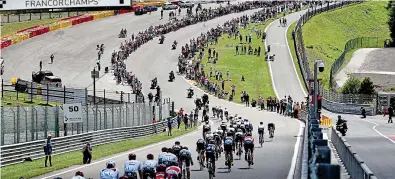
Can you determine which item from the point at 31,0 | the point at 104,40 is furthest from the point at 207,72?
Result: the point at 31,0

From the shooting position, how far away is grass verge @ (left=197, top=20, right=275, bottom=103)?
3401 inches

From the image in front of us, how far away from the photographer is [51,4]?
104ft

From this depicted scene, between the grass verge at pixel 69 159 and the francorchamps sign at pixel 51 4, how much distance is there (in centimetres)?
596

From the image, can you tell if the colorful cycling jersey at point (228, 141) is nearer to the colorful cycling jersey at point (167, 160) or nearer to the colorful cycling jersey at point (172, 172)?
the colorful cycling jersey at point (167, 160)

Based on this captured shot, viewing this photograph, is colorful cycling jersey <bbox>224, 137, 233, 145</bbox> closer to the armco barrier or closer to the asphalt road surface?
the asphalt road surface

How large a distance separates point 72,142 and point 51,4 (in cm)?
1140

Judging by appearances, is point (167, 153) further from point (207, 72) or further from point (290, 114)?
point (207, 72)

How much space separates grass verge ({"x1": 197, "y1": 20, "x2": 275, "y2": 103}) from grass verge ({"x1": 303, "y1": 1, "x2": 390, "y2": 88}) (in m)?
7.01

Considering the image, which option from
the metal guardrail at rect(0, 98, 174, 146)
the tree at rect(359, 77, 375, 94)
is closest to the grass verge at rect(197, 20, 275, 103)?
the tree at rect(359, 77, 375, 94)

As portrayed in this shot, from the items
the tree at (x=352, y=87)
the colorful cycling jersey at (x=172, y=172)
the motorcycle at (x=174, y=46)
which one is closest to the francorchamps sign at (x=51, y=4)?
the colorful cycling jersey at (x=172, y=172)

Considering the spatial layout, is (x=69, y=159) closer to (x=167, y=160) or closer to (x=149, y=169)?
(x=167, y=160)

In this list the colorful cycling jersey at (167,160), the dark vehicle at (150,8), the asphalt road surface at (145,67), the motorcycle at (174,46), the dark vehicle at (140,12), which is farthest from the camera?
the dark vehicle at (150,8)

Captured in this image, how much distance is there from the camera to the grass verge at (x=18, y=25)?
9988 cm

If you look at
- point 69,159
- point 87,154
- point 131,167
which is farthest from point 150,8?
point 131,167
